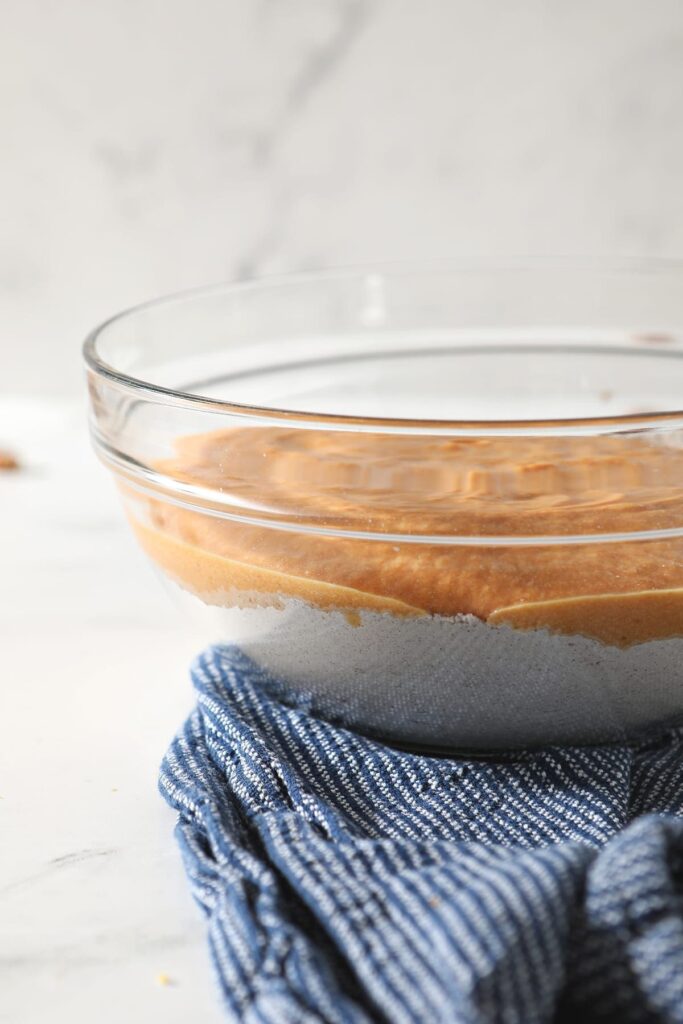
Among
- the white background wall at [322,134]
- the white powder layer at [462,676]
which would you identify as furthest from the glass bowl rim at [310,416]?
the white background wall at [322,134]

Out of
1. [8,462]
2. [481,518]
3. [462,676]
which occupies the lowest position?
[8,462]

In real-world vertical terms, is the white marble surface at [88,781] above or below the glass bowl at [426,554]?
below

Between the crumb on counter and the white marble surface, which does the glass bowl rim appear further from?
the crumb on counter

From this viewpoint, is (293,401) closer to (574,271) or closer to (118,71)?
(574,271)

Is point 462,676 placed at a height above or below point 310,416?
below

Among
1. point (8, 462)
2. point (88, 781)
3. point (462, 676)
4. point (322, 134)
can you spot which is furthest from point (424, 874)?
point (322, 134)

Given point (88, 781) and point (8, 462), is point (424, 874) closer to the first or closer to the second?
point (88, 781)

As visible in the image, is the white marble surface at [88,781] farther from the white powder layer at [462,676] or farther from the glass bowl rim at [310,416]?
the glass bowl rim at [310,416]

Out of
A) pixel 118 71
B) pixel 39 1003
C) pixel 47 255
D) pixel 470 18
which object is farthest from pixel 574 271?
pixel 39 1003
